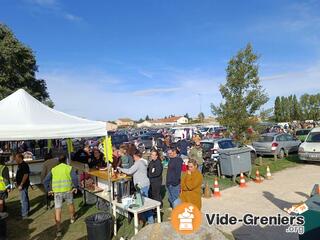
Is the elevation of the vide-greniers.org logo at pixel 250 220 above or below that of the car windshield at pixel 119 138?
below

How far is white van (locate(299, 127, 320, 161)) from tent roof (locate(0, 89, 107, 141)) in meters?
11.9

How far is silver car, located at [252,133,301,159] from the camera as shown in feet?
62.8

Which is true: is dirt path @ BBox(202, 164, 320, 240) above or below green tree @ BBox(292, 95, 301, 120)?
below

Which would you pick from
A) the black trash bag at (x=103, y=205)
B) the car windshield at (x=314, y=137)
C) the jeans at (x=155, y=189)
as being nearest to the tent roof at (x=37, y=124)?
the jeans at (x=155, y=189)

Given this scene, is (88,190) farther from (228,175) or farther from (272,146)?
(272,146)

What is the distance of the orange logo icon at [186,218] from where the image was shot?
3934 mm

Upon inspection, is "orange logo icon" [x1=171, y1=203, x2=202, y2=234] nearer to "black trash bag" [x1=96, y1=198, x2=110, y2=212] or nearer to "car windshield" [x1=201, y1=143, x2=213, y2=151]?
"black trash bag" [x1=96, y1=198, x2=110, y2=212]

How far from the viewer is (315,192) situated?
5.66 metres

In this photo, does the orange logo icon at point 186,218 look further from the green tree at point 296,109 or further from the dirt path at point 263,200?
the green tree at point 296,109

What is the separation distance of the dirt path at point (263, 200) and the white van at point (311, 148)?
9.47ft

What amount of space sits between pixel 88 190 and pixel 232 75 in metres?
10.4

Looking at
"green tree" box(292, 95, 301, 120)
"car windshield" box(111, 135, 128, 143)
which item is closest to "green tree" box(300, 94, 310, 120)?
"green tree" box(292, 95, 301, 120)

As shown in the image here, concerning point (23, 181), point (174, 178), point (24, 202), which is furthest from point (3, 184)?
point (174, 178)

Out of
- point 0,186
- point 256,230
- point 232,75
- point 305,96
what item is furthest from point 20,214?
point 305,96
